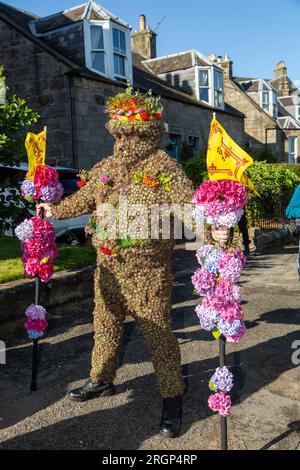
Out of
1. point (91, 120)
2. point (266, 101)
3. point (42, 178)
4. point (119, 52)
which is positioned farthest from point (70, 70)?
point (266, 101)

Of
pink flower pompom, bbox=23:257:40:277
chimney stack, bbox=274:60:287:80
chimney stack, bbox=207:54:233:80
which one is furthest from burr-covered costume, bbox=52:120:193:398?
chimney stack, bbox=274:60:287:80

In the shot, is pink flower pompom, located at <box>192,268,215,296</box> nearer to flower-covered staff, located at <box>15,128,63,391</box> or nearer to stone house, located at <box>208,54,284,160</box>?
flower-covered staff, located at <box>15,128,63,391</box>

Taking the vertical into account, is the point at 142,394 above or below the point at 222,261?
below

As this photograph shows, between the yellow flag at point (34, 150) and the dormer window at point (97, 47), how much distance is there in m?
11.6

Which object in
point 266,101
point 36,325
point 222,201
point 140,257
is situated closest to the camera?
point 222,201

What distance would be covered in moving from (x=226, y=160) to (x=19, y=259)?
445cm

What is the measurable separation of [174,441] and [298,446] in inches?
29.6

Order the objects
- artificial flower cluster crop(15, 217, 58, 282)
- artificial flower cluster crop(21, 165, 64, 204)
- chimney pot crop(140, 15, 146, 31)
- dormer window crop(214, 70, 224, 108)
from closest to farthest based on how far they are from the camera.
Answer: artificial flower cluster crop(21, 165, 64, 204), artificial flower cluster crop(15, 217, 58, 282), dormer window crop(214, 70, 224, 108), chimney pot crop(140, 15, 146, 31)

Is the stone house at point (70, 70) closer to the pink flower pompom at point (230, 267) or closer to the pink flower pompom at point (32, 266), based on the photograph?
the pink flower pompom at point (32, 266)

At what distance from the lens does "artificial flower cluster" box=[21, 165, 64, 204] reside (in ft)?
11.1

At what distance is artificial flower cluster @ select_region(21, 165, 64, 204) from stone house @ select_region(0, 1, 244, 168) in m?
8.35

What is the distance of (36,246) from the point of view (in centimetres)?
353

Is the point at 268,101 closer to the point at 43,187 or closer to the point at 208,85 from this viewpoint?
the point at 208,85

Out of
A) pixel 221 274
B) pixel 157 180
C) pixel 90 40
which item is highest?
pixel 90 40
